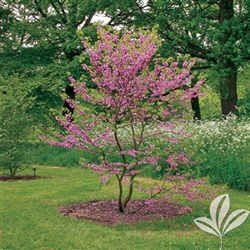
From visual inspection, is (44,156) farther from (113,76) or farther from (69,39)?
(113,76)

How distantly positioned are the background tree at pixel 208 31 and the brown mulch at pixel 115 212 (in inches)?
409

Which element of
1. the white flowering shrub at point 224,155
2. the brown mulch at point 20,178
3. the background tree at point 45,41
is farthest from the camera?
the background tree at point 45,41

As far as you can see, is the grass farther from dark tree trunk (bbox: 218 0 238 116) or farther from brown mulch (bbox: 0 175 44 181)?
dark tree trunk (bbox: 218 0 238 116)

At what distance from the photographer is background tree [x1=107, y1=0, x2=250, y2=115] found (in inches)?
674

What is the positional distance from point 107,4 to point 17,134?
378 inches

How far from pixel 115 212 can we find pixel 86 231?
1.32 m

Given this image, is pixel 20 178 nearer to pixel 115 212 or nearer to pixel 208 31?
pixel 115 212

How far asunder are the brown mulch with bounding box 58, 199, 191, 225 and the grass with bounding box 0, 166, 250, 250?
0.25 m

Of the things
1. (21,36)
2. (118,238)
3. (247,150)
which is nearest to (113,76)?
(118,238)

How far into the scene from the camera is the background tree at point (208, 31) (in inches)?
674

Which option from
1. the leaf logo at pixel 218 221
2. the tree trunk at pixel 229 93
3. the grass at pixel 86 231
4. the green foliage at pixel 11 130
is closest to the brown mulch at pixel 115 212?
the grass at pixel 86 231

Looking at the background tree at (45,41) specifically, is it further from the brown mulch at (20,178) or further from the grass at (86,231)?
the grass at (86,231)

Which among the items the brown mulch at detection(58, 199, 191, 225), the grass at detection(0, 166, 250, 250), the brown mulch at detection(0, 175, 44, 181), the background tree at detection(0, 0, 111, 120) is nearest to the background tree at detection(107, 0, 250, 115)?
the background tree at detection(0, 0, 111, 120)

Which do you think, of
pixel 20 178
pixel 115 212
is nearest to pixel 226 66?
pixel 20 178
